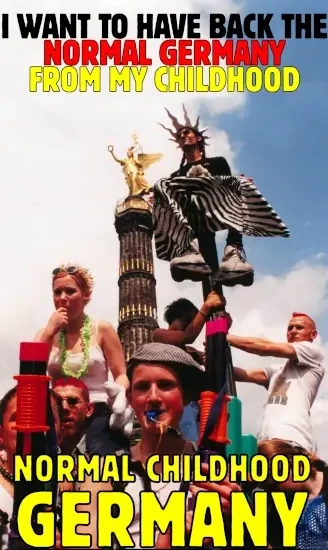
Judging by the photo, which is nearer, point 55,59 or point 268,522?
point 268,522

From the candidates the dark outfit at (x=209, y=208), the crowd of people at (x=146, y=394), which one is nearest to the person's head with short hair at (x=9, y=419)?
the crowd of people at (x=146, y=394)

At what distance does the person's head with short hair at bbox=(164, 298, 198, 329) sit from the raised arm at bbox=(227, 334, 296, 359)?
61cm

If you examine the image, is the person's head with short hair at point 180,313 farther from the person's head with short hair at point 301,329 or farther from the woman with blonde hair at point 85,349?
the person's head with short hair at point 301,329

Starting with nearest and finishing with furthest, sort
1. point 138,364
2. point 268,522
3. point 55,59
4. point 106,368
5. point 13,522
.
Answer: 1. point 13,522
2. point 268,522
3. point 138,364
4. point 106,368
5. point 55,59

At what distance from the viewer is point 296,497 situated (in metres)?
5.99

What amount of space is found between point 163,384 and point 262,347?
3.24 feet

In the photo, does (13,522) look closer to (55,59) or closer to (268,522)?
(268,522)

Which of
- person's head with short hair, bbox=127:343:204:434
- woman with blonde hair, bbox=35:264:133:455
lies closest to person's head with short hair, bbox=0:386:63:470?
woman with blonde hair, bbox=35:264:133:455

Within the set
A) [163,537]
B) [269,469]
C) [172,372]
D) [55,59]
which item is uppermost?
[55,59]

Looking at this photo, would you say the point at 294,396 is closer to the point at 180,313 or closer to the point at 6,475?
the point at 180,313

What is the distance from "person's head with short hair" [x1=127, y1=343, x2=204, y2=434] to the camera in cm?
619

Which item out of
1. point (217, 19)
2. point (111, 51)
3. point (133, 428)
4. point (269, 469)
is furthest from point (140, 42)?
point (269, 469)

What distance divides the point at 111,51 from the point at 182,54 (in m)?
0.66

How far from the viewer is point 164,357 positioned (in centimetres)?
625
